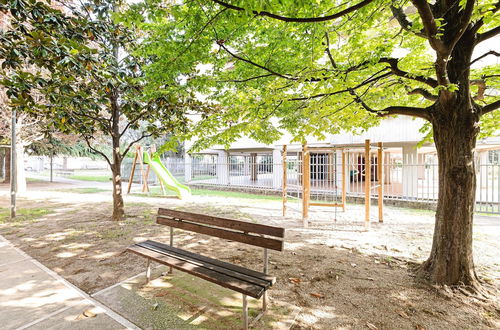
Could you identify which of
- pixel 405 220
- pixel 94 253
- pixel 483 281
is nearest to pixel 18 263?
pixel 94 253

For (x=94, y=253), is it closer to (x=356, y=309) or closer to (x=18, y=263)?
(x=18, y=263)

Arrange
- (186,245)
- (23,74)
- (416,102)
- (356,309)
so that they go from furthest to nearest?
1. (416,102)
2. (186,245)
3. (23,74)
4. (356,309)

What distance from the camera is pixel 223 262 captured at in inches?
126

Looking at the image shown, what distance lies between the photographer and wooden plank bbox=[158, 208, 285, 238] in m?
3.14

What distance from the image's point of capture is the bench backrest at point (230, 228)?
122 inches

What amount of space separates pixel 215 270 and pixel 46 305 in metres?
2.22

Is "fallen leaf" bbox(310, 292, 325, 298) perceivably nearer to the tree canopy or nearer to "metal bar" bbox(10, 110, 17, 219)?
the tree canopy

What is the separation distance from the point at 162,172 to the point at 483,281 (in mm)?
13500

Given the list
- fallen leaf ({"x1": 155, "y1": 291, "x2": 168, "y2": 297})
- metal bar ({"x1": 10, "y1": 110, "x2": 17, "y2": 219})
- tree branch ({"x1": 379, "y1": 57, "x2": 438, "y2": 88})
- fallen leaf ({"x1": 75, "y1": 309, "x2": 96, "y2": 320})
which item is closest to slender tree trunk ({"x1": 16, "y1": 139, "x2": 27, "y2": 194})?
metal bar ({"x1": 10, "y1": 110, "x2": 17, "y2": 219})

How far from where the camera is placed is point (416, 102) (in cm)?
616

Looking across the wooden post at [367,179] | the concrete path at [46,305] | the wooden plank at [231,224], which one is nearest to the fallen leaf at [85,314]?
the concrete path at [46,305]

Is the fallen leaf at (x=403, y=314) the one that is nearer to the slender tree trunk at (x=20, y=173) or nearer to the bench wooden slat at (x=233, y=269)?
the bench wooden slat at (x=233, y=269)

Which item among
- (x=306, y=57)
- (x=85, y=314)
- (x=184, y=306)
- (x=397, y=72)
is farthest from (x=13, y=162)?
(x=397, y=72)

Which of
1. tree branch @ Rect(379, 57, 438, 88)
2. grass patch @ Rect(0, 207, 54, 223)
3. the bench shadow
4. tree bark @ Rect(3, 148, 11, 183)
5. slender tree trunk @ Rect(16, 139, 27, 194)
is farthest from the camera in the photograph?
tree bark @ Rect(3, 148, 11, 183)
